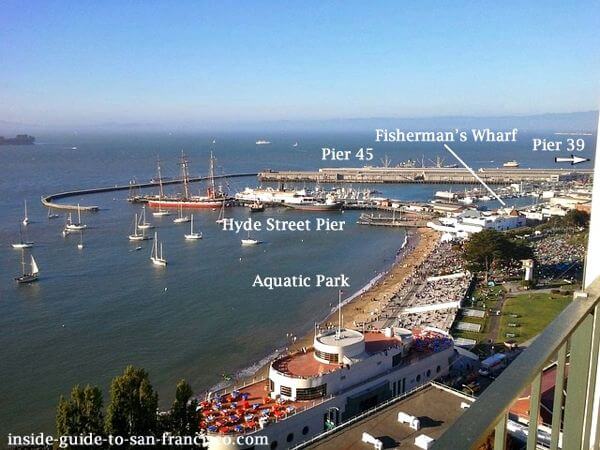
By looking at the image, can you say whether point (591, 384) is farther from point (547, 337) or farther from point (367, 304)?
point (367, 304)

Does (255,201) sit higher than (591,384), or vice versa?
(591,384)

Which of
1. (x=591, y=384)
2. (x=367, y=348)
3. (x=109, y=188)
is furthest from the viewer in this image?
(x=109, y=188)

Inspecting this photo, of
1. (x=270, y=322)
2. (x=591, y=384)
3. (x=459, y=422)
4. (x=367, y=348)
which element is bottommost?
(x=270, y=322)

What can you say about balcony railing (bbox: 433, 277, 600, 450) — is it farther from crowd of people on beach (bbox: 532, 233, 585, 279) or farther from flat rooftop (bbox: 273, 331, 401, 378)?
crowd of people on beach (bbox: 532, 233, 585, 279)

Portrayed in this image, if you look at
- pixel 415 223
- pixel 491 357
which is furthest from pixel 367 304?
pixel 415 223

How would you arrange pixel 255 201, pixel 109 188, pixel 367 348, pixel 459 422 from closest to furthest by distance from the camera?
pixel 459 422, pixel 367 348, pixel 255 201, pixel 109 188

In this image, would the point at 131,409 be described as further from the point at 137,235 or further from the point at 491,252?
the point at 137,235

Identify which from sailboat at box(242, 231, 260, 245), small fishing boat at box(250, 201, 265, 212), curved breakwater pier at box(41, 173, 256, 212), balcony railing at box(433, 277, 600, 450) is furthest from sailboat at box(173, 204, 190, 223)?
balcony railing at box(433, 277, 600, 450)

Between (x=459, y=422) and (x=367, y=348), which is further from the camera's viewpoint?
(x=367, y=348)
